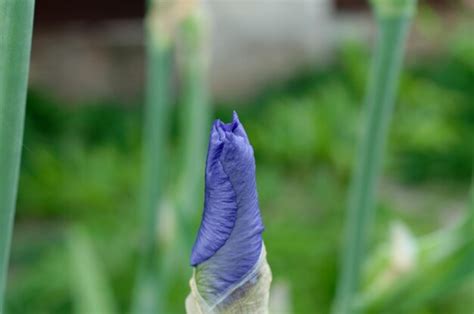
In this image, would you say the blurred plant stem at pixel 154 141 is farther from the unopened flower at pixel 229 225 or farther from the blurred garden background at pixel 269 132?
the blurred garden background at pixel 269 132

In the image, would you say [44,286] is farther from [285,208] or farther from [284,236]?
[285,208]

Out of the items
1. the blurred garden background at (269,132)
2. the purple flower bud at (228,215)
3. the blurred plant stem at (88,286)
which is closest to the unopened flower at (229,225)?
the purple flower bud at (228,215)

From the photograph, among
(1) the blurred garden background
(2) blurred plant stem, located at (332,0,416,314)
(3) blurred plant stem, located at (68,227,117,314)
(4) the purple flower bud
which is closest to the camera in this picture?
(4) the purple flower bud

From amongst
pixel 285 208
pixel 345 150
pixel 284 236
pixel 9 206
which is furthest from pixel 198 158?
pixel 345 150

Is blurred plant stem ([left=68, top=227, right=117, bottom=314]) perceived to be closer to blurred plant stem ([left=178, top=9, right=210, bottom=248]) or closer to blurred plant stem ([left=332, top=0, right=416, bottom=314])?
blurred plant stem ([left=178, top=9, right=210, bottom=248])

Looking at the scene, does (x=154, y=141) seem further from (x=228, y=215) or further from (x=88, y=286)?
A: (x=228, y=215)

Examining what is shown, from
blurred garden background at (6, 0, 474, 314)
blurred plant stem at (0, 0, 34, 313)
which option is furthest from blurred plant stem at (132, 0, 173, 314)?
blurred garden background at (6, 0, 474, 314)
